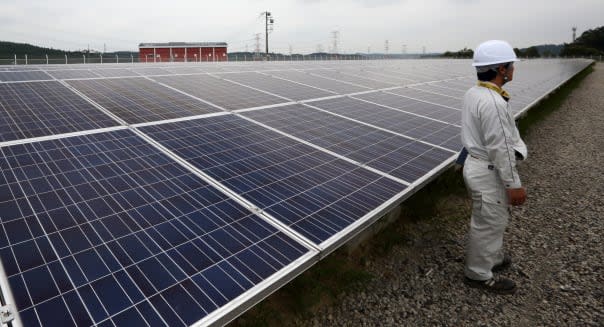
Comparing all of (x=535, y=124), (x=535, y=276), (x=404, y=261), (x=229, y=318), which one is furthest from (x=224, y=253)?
(x=535, y=124)

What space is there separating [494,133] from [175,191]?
4.29 m

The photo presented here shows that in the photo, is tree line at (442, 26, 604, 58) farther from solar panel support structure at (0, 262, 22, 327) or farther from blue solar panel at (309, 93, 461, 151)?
solar panel support structure at (0, 262, 22, 327)

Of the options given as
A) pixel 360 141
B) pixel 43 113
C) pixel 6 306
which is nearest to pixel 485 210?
pixel 360 141

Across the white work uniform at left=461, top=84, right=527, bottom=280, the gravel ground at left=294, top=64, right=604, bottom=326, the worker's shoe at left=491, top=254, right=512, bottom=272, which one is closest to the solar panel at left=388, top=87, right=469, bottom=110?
the gravel ground at left=294, top=64, right=604, bottom=326

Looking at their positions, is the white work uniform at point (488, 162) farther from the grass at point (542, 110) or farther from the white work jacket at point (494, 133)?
the grass at point (542, 110)

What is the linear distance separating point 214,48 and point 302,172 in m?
66.0

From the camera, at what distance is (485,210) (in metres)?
5.34

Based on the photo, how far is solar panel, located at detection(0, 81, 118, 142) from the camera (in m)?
5.75

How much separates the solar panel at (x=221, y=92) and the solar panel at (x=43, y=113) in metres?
2.62

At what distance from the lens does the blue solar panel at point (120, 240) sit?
3088 mm

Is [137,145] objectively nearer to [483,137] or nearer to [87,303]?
[87,303]

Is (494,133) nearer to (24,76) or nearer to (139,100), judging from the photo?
(139,100)

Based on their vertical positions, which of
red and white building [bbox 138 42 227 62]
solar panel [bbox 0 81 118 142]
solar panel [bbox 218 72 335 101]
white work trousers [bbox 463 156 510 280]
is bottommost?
white work trousers [bbox 463 156 510 280]

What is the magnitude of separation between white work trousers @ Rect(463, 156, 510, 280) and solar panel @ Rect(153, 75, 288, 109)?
17.2 ft
